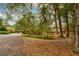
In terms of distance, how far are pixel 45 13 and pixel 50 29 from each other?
17 centimetres

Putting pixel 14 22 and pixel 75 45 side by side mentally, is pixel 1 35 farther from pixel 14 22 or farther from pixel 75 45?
pixel 75 45

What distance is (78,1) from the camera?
2.31 metres

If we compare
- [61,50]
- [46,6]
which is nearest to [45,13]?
[46,6]

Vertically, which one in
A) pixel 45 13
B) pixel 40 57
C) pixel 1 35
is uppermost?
pixel 45 13

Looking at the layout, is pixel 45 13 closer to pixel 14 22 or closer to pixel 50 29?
pixel 50 29

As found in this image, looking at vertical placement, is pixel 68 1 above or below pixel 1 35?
above

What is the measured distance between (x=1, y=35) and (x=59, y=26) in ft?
1.95

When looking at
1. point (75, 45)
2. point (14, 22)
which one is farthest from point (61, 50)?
point (14, 22)

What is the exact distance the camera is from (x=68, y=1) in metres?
2.32

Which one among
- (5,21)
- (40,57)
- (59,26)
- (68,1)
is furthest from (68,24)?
(5,21)

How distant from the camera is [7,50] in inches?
90.4

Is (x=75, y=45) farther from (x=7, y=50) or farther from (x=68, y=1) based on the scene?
(x=7, y=50)

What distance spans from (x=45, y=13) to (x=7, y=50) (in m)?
0.54

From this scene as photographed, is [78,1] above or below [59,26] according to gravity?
above
